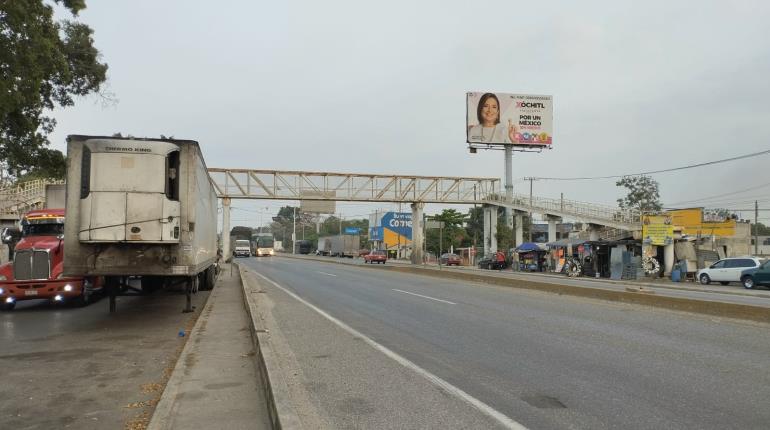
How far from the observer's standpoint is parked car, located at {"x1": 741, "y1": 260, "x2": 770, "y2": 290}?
1112 inches

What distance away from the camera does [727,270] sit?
31.7 m

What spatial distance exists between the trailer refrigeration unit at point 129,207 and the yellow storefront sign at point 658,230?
112 ft

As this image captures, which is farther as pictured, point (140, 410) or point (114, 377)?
point (114, 377)

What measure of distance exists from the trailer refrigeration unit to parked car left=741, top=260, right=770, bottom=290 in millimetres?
27751

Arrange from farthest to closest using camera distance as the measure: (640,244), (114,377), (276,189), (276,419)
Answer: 1. (276,189)
2. (640,244)
3. (114,377)
4. (276,419)

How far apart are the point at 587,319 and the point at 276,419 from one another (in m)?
9.14

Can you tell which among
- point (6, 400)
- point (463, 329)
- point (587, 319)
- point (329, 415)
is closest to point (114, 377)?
point (6, 400)

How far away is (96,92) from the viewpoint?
2216 cm

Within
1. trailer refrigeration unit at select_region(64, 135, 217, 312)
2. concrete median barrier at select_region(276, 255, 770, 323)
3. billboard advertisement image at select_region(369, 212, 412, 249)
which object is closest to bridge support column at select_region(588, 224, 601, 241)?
concrete median barrier at select_region(276, 255, 770, 323)

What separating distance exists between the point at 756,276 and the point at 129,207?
29229 mm

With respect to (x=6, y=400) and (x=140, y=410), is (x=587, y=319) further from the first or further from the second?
(x=6, y=400)

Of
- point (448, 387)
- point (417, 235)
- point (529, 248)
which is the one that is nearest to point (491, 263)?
point (529, 248)

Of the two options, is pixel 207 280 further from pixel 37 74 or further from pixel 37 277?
pixel 37 74

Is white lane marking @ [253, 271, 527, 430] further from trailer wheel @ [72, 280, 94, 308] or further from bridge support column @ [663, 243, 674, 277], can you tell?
bridge support column @ [663, 243, 674, 277]
